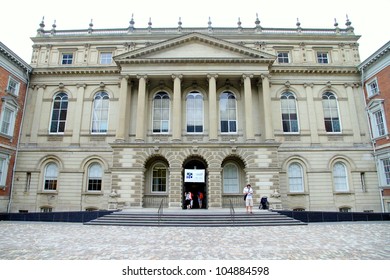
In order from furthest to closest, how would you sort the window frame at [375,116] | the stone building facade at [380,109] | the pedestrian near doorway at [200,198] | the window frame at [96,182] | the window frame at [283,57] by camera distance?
the window frame at [283,57] < the window frame at [96,182] < the window frame at [375,116] < the pedestrian near doorway at [200,198] < the stone building facade at [380,109]

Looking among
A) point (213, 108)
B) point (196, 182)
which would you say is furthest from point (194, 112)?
point (196, 182)

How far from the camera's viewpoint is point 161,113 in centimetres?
2520

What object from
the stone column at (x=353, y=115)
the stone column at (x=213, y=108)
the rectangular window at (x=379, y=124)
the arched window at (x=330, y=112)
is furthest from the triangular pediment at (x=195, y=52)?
the rectangular window at (x=379, y=124)

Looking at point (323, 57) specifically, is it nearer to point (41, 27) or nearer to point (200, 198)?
point (200, 198)

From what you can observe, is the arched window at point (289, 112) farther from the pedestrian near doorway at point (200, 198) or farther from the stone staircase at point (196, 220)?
the stone staircase at point (196, 220)

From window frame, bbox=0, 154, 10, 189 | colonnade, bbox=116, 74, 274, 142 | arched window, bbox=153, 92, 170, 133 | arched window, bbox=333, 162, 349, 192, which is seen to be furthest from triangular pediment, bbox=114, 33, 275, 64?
window frame, bbox=0, 154, 10, 189

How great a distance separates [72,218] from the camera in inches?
659

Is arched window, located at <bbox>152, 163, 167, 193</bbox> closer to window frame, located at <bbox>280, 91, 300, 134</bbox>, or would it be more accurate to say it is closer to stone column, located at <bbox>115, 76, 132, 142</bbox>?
stone column, located at <bbox>115, 76, 132, 142</bbox>

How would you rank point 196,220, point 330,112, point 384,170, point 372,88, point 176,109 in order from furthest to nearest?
point 330,112 → point 372,88 → point 176,109 → point 384,170 → point 196,220

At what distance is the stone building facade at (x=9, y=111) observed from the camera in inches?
882

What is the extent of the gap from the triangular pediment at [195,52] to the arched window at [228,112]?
11.9 feet

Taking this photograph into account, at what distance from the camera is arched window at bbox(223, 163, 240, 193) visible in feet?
76.6

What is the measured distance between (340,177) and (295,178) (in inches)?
164

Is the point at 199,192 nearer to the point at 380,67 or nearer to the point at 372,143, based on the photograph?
the point at 372,143
